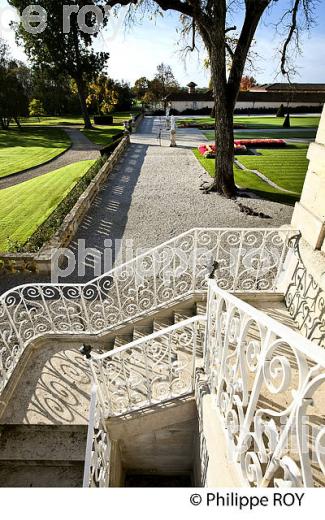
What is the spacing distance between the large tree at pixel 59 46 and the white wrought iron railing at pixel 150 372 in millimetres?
33246

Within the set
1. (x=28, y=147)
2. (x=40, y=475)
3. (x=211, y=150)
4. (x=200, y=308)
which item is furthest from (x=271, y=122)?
(x=40, y=475)

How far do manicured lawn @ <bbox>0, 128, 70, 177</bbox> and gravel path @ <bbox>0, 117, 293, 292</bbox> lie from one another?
8.59m

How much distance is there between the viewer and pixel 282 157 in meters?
18.0

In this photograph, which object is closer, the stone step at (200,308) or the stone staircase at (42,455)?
the stone staircase at (42,455)

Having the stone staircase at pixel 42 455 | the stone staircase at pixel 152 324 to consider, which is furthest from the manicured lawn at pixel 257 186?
the stone staircase at pixel 42 455

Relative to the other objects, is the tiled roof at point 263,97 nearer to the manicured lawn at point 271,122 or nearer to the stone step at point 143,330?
the manicured lawn at point 271,122

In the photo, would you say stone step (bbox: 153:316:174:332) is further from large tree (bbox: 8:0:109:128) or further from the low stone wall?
large tree (bbox: 8:0:109:128)

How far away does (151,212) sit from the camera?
34.2ft

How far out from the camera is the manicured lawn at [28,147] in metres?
19.8

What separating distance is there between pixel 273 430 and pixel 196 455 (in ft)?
8.97

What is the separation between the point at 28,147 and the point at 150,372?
27517 mm
